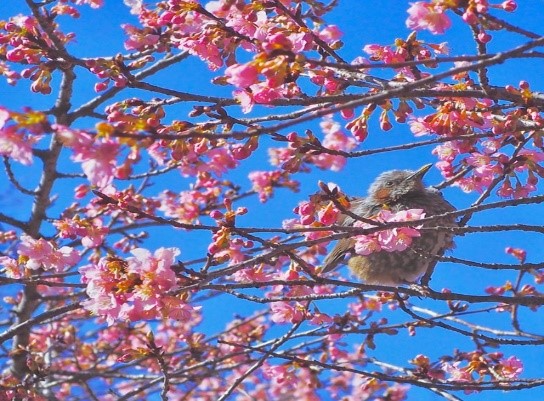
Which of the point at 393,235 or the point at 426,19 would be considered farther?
the point at 393,235

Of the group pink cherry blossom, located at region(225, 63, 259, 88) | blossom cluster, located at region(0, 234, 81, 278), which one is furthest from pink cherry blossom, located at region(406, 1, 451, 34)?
blossom cluster, located at region(0, 234, 81, 278)

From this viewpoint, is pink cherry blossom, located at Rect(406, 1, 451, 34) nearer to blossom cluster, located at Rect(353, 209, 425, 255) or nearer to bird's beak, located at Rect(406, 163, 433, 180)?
blossom cluster, located at Rect(353, 209, 425, 255)

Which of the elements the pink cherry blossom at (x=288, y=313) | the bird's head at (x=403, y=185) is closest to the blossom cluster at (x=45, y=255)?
the pink cherry blossom at (x=288, y=313)

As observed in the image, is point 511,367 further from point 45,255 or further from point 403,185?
point 45,255

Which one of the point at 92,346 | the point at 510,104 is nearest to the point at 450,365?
the point at 510,104

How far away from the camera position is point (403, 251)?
404 centimetres

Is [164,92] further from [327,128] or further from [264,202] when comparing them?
[264,202]

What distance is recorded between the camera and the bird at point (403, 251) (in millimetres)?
3957

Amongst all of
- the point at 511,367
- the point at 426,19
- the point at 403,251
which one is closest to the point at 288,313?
the point at 403,251

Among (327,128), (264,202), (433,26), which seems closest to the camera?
(433,26)

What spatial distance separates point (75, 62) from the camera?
8.70ft

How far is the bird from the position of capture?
3.96m

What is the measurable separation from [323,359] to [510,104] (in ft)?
9.93

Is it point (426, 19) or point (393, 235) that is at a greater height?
point (426, 19)
